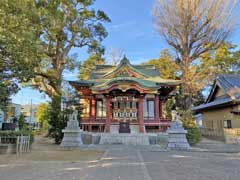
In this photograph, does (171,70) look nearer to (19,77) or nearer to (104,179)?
(19,77)

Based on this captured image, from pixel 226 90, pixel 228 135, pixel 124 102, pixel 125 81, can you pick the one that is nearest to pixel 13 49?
pixel 125 81

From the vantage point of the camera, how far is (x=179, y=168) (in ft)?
21.7

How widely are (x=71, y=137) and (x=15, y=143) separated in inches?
126

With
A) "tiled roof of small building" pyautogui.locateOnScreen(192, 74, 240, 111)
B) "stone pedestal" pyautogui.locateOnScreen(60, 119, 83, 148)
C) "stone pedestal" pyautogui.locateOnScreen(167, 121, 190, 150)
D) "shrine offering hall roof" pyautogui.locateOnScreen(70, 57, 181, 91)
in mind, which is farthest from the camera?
"tiled roof of small building" pyautogui.locateOnScreen(192, 74, 240, 111)

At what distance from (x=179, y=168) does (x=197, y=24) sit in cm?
1569

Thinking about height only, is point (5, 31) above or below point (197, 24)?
below

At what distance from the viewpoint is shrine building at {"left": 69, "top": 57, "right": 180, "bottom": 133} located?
14.7 meters

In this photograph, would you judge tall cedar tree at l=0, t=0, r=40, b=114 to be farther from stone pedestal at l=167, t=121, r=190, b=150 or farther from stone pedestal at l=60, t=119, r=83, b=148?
stone pedestal at l=167, t=121, r=190, b=150

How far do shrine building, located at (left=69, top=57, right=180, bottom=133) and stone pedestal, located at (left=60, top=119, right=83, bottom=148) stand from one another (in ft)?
8.61

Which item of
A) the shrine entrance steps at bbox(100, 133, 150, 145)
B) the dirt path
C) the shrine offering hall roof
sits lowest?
the dirt path

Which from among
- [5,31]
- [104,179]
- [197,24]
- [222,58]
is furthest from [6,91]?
[222,58]

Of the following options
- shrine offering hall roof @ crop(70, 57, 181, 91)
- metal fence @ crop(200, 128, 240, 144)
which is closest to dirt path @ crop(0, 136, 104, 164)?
shrine offering hall roof @ crop(70, 57, 181, 91)

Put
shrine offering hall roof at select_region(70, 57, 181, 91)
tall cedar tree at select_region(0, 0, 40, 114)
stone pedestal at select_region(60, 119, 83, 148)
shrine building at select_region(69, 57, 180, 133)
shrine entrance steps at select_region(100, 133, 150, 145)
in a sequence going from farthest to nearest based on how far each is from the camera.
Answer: shrine building at select_region(69, 57, 180, 133)
shrine offering hall roof at select_region(70, 57, 181, 91)
shrine entrance steps at select_region(100, 133, 150, 145)
stone pedestal at select_region(60, 119, 83, 148)
tall cedar tree at select_region(0, 0, 40, 114)

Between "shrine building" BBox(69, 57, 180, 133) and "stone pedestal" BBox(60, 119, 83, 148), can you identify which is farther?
"shrine building" BBox(69, 57, 180, 133)
